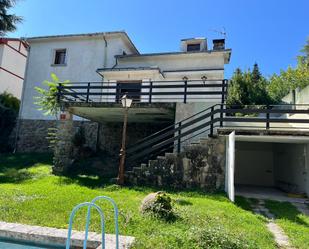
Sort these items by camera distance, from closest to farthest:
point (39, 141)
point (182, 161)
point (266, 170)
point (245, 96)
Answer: point (182, 161) → point (266, 170) → point (39, 141) → point (245, 96)

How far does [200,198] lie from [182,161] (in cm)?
172

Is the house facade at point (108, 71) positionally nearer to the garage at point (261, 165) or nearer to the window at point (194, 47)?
the window at point (194, 47)

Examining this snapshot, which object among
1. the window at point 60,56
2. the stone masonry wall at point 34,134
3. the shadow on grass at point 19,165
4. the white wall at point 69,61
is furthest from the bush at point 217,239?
the window at point 60,56

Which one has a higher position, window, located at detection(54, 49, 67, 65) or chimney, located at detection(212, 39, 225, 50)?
chimney, located at detection(212, 39, 225, 50)

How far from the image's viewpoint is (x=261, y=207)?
337 inches

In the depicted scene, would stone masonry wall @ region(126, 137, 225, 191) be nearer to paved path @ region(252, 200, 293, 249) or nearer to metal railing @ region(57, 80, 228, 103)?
paved path @ region(252, 200, 293, 249)

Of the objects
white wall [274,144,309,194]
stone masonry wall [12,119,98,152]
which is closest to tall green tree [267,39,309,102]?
white wall [274,144,309,194]

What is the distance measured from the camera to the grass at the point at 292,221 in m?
5.55

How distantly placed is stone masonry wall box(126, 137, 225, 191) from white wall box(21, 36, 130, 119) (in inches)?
364

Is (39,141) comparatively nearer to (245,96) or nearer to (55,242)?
(55,242)

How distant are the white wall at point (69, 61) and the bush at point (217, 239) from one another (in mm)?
14070

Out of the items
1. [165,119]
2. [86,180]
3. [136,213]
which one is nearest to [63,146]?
[86,180]

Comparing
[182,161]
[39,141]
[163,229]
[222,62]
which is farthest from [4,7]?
[163,229]

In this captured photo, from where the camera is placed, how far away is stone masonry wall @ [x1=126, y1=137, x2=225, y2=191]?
10.0 metres
